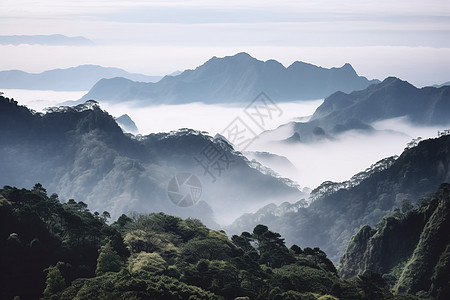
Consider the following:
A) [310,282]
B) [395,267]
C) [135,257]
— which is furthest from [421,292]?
[135,257]

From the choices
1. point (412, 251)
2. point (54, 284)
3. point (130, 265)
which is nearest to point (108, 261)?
point (130, 265)

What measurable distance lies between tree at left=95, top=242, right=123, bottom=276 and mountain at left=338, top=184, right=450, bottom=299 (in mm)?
59000

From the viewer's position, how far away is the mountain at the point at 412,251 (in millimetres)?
100688

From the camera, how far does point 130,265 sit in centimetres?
7062

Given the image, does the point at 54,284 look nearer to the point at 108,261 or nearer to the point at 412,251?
the point at 108,261

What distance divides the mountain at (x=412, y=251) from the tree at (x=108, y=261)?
5900cm

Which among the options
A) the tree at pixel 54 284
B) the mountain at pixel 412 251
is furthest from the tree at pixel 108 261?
the mountain at pixel 412 251

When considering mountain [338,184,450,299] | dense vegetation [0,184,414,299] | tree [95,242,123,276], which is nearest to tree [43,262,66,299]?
dense vegetation [0,184,414,299]

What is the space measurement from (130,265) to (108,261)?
3282mm

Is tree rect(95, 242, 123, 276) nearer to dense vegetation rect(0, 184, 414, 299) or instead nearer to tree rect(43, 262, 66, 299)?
dense vegetation rect(0, 184, 414, 299)

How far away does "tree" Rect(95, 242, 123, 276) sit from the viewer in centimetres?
7044

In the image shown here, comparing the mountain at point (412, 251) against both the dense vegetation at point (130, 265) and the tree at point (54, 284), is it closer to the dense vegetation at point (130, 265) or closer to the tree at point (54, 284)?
the dense vegetation at point (130, 265)

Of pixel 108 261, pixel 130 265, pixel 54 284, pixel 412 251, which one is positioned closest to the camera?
pixel 54 284

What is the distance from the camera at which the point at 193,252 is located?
79.8 metres
